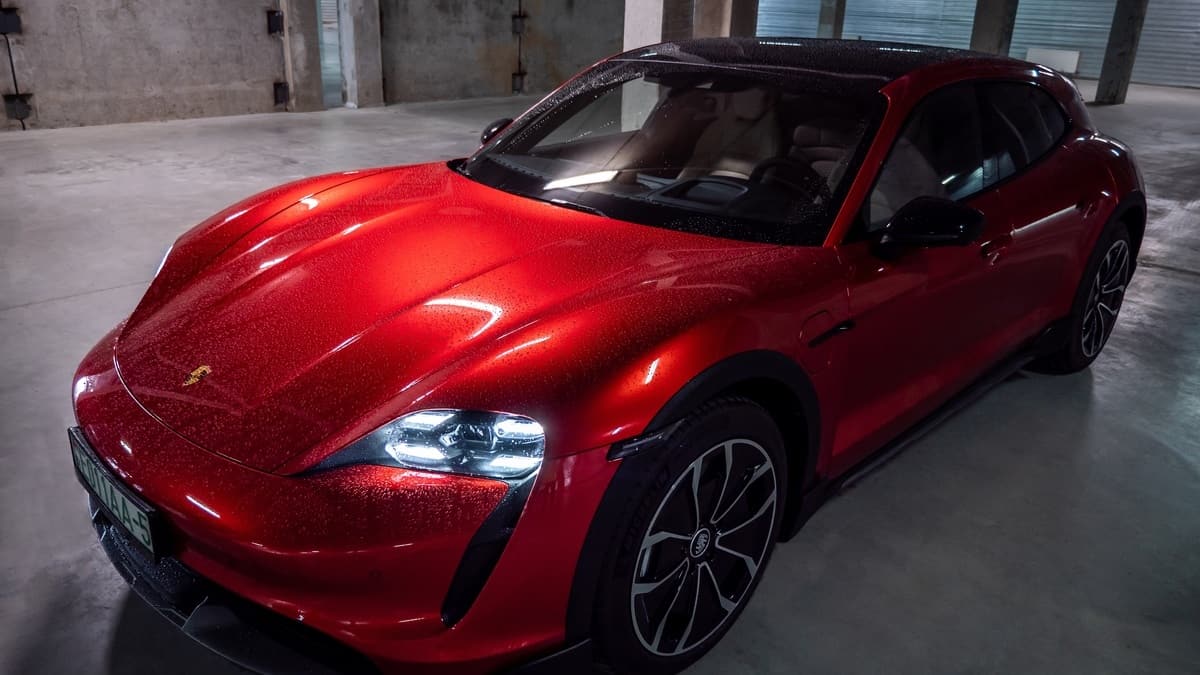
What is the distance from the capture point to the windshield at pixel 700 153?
91.2 inches

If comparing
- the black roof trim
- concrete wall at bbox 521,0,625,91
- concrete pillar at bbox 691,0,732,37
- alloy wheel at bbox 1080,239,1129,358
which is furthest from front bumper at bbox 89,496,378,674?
concrete wall at bbox 521,0,625,91

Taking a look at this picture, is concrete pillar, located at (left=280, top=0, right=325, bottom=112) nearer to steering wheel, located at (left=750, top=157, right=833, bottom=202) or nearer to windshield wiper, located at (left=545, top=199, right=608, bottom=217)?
windshield wiper, located at (left=545, top=199, right=608, bottom=217)

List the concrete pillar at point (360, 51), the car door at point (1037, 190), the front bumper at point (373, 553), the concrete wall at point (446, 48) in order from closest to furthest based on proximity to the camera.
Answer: the front bumper at point (373, 553) < the car door at point (1037, 190) < the concrete pillar at point (360, 51) < the concrete wall at point (446, 48)

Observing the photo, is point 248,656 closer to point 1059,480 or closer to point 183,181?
point 1059,480

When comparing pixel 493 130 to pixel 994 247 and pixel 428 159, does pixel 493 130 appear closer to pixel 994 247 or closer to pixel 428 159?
pixel 994 247

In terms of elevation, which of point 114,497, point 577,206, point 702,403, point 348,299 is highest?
point 577,206

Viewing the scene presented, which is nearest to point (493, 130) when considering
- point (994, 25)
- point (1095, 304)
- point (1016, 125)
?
point (1016, 125)

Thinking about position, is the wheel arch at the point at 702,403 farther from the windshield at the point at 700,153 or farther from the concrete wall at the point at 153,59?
the concrete wall at the point at 153,59

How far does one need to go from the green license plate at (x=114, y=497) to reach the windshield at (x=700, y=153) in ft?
4.23

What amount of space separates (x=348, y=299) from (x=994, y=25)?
15318mm

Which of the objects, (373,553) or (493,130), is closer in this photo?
(373,553)

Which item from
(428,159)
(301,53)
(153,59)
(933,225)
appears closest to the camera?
(933,225)

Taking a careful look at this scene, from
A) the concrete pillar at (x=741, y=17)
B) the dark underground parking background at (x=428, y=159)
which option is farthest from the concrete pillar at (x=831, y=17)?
the concrete pillar at (x=741, y=17)

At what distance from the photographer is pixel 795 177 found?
240cm
